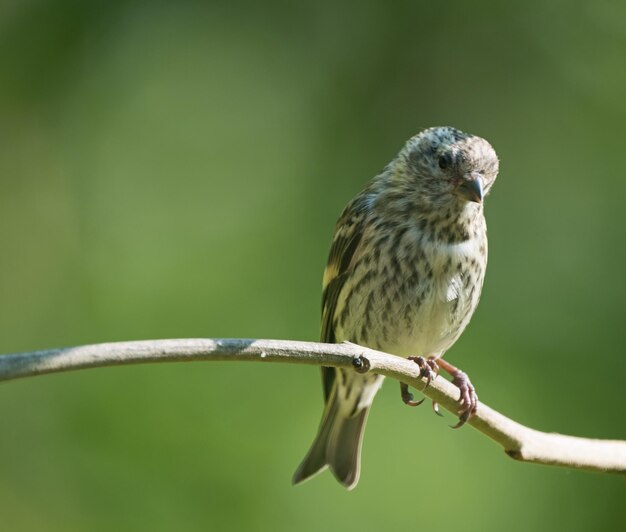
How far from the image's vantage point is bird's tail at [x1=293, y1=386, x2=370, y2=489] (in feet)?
14.3

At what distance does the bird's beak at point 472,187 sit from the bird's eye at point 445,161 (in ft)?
0.31

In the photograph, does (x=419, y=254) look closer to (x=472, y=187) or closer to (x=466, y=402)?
(x=472, y=187)

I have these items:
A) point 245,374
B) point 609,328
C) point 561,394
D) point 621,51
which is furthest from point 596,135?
point 245,374

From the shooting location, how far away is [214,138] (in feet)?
20.1

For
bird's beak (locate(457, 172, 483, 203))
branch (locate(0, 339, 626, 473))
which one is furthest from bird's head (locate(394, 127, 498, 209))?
branch (locate(0, 339, 626, 473))

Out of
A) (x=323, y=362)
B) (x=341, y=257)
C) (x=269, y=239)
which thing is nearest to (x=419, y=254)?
(x=341, y=257)

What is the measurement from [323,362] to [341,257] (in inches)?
75.5

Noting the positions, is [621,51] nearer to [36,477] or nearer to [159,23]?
[159,23]

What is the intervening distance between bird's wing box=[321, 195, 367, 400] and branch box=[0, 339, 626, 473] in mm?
903

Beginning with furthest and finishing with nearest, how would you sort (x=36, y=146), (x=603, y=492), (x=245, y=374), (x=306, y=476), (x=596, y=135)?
(x=36, y=146), (x=596, y=135), (x=245, y=374), (x=603, y=492), (x=306, y=476)

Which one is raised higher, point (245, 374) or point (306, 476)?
point (245, 374)

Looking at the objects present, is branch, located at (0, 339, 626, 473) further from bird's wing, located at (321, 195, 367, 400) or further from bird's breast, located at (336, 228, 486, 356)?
bird's wing, located at (321, 195, 367, 400)

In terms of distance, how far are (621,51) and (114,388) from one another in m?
3.32

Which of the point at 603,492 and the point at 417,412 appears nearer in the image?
the point at 603,492
